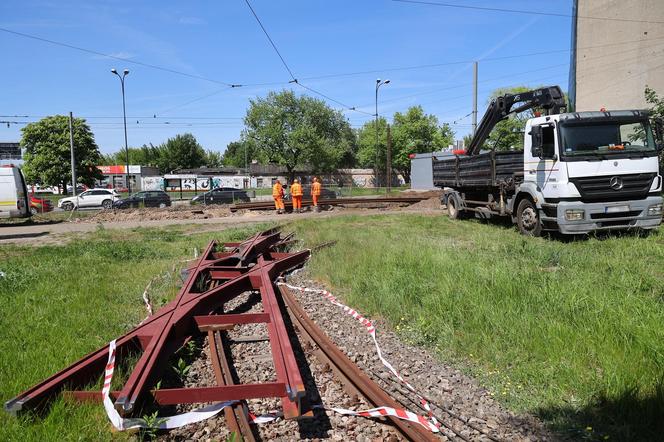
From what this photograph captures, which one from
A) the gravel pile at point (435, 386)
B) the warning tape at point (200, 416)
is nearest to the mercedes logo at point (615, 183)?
the gravel pile at point (435, 386)

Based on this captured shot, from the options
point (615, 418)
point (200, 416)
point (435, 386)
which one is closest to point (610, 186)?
point (435, 386)

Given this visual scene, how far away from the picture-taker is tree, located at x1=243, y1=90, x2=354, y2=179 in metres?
67.9

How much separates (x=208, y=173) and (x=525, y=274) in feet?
288

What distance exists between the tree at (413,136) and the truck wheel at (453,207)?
199ft

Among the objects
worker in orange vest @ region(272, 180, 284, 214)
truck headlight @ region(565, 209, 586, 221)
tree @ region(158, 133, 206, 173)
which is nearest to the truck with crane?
truck headlight @ region(565, 209, 586, 221)

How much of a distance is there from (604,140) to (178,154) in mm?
99478

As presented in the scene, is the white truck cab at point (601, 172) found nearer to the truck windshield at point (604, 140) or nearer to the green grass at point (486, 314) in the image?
the truck windshield at point (604, 140)

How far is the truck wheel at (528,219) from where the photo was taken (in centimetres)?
1142

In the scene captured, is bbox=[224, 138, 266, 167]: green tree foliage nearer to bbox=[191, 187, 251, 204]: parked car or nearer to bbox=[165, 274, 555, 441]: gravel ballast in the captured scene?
bbox=[191, 187, 251, 204]: parked car

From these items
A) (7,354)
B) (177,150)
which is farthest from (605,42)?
(177,150)

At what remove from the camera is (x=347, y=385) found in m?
4.14

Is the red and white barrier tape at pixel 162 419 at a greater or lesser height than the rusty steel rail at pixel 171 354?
lesser

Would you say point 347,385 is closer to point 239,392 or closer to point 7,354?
point 239,392

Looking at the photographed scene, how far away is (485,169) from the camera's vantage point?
46.5 ft
